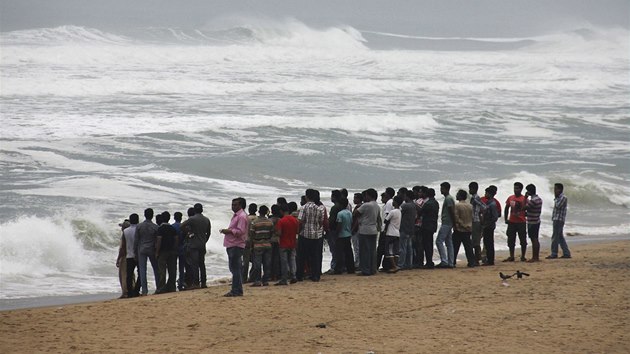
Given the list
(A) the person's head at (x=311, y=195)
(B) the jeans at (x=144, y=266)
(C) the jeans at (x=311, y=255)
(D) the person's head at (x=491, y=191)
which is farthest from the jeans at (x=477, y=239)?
(B) the jeans at (x=144, y=266)

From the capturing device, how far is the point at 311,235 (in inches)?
561

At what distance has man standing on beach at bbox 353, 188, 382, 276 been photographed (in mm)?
14633

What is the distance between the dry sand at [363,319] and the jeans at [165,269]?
51 cm

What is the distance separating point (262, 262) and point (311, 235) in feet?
2.38

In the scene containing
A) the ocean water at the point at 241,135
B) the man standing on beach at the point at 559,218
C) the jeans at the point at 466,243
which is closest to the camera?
the jeans at the point at 466,243

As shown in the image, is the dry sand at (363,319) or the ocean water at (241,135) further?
the ocean water at (241,135)

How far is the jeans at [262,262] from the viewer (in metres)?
14.0

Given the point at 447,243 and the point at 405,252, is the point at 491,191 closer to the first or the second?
the point at 447,243

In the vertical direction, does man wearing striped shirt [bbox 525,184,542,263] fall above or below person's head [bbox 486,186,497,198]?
below

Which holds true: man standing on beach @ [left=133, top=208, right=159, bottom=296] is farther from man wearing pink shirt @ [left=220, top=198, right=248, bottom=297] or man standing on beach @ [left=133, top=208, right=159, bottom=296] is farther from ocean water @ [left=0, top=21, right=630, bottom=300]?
ocean water @ [left=0, top=21, right=630, bottom=300]

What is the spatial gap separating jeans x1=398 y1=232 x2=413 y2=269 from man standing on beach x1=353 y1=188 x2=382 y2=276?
57cm

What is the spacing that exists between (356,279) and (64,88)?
116 feet

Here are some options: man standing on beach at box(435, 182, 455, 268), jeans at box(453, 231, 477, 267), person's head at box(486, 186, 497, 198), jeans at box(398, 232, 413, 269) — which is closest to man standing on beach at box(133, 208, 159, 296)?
jeans at box(398, 232, 413, 269)

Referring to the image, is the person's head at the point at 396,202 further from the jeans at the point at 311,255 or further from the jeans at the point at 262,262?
the jeans at the point at 262,262
